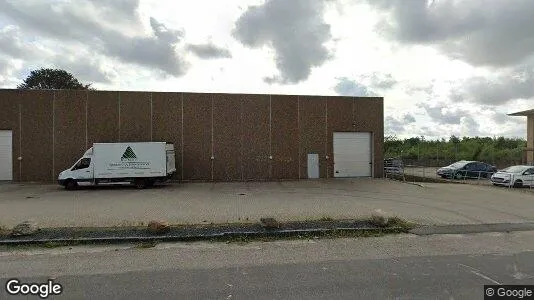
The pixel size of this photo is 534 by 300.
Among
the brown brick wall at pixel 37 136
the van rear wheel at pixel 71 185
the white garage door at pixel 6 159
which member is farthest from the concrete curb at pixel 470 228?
the white garage door at pixel 6 159

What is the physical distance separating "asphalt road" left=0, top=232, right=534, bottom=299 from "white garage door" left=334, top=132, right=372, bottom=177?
1836 centimetres

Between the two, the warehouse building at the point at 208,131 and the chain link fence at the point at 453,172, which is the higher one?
the warehouse building at the point at 208,131

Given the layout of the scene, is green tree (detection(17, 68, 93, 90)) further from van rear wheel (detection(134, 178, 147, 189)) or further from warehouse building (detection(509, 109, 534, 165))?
warehouse building (detection(509, 109, 534, 165))

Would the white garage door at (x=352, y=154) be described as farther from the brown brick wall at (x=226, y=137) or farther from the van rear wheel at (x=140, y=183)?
the van rear wheel at (x=140, y=183)

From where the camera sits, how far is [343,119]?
89.6 ft

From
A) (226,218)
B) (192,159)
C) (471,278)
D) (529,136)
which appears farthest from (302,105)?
(529,136)

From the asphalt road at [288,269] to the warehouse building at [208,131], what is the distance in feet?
57.3

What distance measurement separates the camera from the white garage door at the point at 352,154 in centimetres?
2719

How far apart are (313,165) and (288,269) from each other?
20314mm

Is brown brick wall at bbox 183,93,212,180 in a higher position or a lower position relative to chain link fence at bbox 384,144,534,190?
higher

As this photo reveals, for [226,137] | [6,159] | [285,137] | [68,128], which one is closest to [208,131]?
[226,137]

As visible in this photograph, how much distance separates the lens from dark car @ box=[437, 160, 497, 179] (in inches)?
1131

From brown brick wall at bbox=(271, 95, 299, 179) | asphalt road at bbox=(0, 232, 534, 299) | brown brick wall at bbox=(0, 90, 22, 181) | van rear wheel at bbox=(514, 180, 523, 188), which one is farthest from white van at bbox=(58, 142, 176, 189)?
van rear wheel at bbox=(514, 180, 523, 188)

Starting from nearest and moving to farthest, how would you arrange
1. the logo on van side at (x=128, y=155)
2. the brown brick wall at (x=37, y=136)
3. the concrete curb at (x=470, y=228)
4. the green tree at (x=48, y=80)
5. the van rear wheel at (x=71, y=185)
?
1. the concrete curb at (x=470, y=228)
2. the van rear wheel at (x=71, y=185)
3. the logo on van side at (x=128, y=155)
4. the brown brick wall at (x=37, y=136)
5. the green tree at (x=48, y=80)
